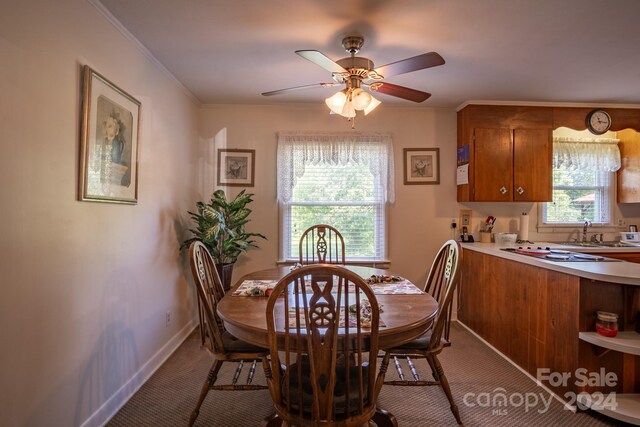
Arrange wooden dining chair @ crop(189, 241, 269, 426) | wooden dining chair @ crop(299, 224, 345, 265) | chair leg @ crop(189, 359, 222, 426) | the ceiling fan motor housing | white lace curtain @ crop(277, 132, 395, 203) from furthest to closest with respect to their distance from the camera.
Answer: white lace curtain @ crop(277, 132, 395, 203)
wooden dining chair @ crop(299, 224, 345, 265)
the ceiling fan motor housing
chair leg @ crop(189, 359, 222, 426)
wooden dining chair @ crop(189, 241, 269, 426)

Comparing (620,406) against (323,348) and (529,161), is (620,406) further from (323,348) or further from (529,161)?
(529,161)

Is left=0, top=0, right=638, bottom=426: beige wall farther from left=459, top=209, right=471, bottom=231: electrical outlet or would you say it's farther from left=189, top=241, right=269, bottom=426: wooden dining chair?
left=459, top=209, right=471, bottom=231: electrical outlet

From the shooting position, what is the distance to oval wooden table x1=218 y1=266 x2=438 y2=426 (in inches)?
49.8

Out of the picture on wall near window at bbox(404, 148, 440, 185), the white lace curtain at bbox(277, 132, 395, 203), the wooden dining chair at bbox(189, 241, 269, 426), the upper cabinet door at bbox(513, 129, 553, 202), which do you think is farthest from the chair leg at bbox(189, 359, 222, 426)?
the upper cabinet door at bbox(513, 129, 553, 202)

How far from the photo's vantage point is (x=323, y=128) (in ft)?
11.2

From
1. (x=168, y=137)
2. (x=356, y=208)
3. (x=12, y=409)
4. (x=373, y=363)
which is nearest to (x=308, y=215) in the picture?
(x=356, y=208)

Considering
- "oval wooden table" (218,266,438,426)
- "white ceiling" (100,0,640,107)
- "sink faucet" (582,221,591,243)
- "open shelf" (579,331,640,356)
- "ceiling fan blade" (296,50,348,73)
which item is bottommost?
"open shelf" (579,331,640,356)

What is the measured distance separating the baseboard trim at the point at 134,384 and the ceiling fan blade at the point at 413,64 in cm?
259

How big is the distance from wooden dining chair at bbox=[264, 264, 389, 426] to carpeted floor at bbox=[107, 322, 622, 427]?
0.77 m

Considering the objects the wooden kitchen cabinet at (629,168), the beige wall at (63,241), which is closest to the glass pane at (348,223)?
the beige wall at (63,241)

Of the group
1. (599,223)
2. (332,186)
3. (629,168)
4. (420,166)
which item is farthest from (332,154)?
(629,168)

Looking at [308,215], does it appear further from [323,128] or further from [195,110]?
[195,110]

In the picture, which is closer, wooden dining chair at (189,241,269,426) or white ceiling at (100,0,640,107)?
wooden dining chair at (189,241,269,426)

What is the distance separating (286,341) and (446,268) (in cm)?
126
